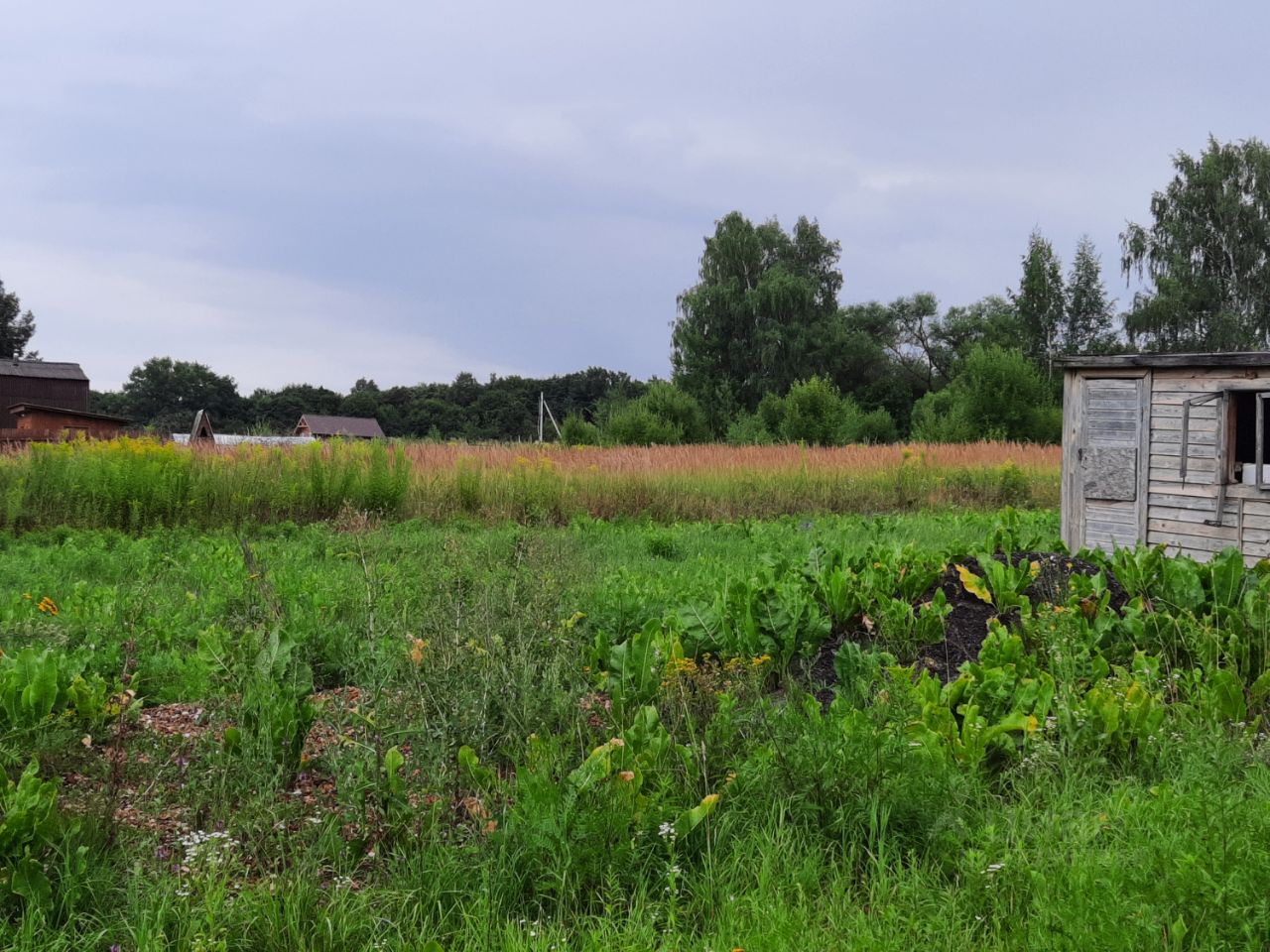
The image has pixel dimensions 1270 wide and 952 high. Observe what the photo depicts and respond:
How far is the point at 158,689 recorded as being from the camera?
409cm

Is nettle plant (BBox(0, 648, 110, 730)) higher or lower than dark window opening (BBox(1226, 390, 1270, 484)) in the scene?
lower

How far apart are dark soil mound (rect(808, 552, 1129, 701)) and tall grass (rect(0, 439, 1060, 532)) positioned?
6121 mm

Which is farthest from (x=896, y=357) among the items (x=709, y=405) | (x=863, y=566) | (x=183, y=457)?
(x=863, y=566)

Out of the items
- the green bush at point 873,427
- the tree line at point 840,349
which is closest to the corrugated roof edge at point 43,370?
the tree line at point 840,349

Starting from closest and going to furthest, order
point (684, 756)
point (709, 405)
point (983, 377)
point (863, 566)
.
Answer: point (684, 756) → point (863, 566) → point (983, 377) → point (709, 405)

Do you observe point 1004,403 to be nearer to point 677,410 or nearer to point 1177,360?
point 677,410

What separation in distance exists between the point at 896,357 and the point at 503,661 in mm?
52484

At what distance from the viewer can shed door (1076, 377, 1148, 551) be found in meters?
10.9

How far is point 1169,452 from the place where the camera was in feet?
34.9

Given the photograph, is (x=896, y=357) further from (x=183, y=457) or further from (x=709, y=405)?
(x=183, y=457)

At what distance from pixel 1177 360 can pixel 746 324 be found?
120 ft

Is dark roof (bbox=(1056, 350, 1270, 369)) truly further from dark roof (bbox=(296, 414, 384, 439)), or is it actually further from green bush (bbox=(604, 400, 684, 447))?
dark roof (bbox=(296, 414, 384, 439))

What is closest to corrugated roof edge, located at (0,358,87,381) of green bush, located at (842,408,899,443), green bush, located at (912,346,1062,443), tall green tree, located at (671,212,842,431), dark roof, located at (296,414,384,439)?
dark roof, located at (296,414,384,439)

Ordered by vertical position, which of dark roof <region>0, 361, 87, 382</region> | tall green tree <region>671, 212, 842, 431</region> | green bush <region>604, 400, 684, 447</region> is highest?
tall green tree <region>671, 212, 842, 431</region>
